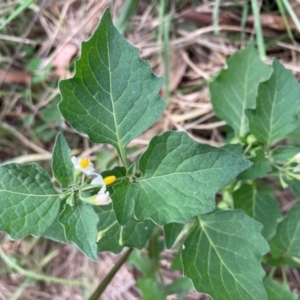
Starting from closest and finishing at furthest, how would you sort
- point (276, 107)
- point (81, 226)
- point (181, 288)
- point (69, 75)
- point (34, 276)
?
point (81, 226) → point (276, 107) → point (181, 288) → point (34, 276) → point (69, 75)

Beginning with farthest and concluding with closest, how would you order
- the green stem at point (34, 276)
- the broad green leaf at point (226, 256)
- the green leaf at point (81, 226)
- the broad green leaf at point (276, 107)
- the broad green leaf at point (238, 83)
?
the green stem at point (34, 276) < the broad green leaf at point (238, 83) < the broad green leaf at point (276, 107) < the broad green leaf at point (226, 256) < the green leaf at point (81, 226)

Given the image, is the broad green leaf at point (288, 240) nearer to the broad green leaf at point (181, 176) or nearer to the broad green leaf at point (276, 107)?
the broad green leaf at point (276, 107)

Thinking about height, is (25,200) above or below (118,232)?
above

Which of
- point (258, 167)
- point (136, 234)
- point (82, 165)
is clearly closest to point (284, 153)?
point (258, 167)

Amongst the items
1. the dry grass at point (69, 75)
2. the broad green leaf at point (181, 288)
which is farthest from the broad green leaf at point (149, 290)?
the dry grass at point (69, 75)

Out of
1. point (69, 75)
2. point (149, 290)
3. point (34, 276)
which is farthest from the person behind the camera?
point (69, 75)

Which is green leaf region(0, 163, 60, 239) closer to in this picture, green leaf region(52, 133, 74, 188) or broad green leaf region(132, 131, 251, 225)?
green leaf region(52, 133, 74, 188)

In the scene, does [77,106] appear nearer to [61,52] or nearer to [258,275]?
[258,275]

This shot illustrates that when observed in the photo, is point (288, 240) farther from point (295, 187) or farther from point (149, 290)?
point (149, 290)
